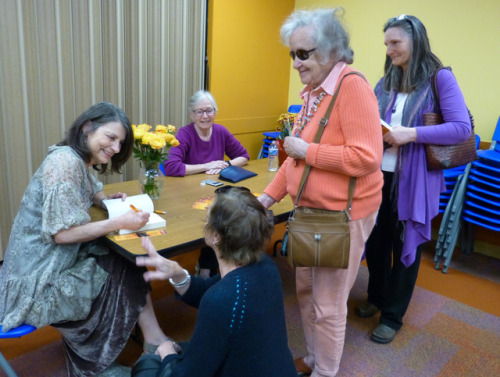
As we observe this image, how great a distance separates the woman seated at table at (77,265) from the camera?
5.27 ft

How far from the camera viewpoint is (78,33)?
317 cm

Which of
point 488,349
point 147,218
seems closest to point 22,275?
point 147,218

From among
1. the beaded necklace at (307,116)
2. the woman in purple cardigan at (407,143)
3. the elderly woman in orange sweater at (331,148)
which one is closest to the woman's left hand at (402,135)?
the woman in purple cardigan at (407,143)

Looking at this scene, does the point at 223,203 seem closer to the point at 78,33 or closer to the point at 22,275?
the point at 22,275

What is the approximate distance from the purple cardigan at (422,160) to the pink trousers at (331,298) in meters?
0.48

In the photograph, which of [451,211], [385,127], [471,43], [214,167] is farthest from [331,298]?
[471,43]

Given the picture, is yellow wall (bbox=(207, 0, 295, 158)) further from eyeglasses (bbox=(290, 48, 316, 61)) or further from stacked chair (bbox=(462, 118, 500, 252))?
Result: eyeglasses (bbox=(290, 48, 316, 61))

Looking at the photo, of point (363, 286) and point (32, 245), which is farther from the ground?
point (32, 245)

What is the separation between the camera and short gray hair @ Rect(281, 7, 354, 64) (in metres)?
1.49

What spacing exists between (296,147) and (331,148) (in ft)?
0.45

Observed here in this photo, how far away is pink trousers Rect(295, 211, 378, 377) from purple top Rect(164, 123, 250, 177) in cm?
122

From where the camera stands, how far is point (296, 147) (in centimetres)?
157

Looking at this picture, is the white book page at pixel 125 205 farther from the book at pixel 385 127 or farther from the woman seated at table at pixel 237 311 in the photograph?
the book at pixel 385 127

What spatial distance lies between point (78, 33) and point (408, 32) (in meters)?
2.42
